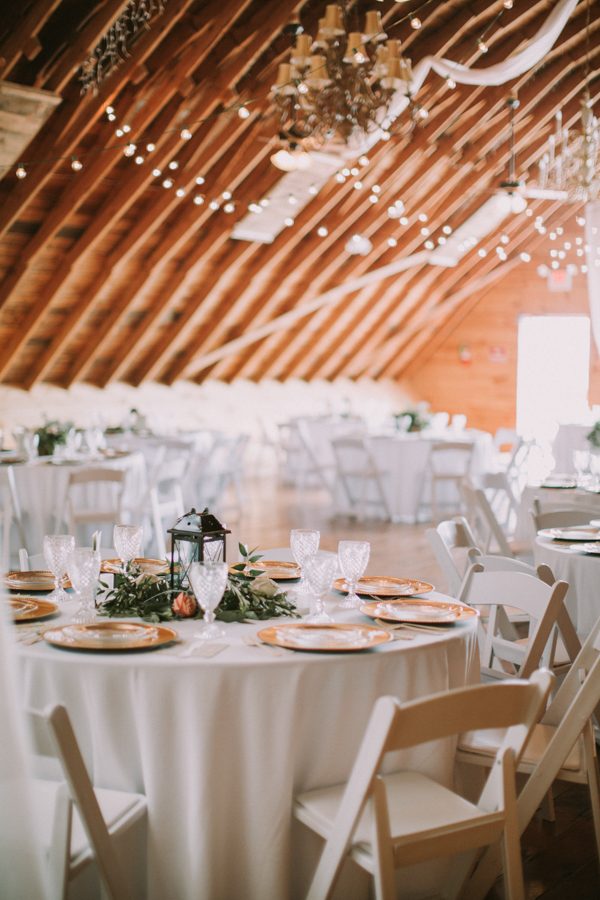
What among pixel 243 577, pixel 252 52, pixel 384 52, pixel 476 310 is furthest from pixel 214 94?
pixel 476 310

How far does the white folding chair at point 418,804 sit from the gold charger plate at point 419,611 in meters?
0.52

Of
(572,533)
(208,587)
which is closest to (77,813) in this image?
(208,587)

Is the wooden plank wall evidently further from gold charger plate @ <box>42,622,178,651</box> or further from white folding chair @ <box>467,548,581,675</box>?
gold charger plate @ <box>42,622,178,651</box>

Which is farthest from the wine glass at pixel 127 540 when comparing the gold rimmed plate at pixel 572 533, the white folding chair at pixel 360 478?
the white folding chair at pixel 360 478

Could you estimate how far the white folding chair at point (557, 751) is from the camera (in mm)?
2602

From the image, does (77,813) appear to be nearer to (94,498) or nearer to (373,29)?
(373,29)

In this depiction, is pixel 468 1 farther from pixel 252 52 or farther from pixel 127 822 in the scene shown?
pixel 127 822

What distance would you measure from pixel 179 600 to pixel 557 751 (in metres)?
1.13

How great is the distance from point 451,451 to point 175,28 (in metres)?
4.70

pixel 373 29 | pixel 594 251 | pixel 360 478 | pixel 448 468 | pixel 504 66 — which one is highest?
pixel 504 66

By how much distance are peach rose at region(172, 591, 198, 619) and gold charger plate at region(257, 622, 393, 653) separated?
241mm

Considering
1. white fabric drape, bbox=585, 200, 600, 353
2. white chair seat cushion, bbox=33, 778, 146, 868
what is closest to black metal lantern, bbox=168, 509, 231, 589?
white chair seat cushion, bbox=33, 778, 146, 868

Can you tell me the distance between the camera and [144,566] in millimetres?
3564

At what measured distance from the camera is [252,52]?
8289mm
